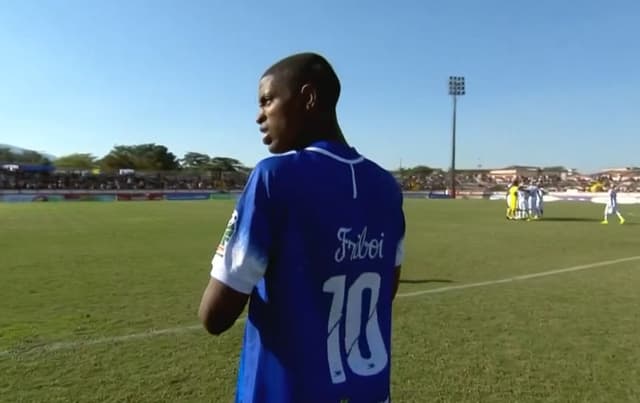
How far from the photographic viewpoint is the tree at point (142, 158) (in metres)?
107

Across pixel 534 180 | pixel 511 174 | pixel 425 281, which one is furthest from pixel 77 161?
pixel 425 281

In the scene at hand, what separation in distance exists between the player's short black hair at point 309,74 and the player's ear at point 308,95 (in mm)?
11

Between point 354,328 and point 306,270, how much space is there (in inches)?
10.5

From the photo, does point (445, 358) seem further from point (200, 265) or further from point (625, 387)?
point (200, 265)

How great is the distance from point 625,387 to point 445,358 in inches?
55.6

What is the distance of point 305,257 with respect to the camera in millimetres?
1477

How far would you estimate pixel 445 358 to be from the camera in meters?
4.93

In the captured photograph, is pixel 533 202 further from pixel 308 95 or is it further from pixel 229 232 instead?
pixel 229 232

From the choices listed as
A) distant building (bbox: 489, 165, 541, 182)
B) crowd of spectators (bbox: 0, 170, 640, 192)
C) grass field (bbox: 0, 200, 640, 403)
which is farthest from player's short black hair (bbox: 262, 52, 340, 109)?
distant building (bbox: 489, 165, 541, 182)

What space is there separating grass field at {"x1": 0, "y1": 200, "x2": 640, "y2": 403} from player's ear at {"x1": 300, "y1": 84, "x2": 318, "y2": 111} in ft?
9.81

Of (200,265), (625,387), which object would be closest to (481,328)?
(625,387)

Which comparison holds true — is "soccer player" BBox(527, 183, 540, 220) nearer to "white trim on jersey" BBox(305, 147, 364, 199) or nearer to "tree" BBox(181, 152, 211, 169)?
"white trim on jersey" BBox(305, 147, 364, 199)

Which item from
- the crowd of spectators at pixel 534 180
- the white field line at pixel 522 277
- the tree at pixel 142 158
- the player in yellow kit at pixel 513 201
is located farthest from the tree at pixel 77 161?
the white field line at pixel 522 277

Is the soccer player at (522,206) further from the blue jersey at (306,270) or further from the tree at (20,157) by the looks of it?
the tree at (20,157)
